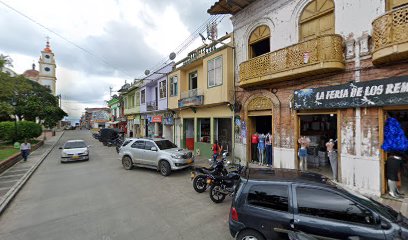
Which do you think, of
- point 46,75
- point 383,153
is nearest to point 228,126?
point 383,153

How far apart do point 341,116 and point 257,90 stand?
4.16 m

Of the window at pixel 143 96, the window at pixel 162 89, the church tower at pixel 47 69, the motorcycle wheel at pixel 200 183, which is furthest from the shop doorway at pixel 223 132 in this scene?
the church tower at pixel 47 69

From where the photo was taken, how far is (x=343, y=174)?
773cm

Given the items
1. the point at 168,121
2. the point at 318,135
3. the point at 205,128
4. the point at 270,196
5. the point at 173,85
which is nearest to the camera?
the point at 270,196

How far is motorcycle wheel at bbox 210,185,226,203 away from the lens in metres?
7.05

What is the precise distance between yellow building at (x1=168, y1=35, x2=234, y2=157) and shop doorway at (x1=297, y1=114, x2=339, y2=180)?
13.7 ft

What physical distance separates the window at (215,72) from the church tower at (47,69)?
66645 millimetres

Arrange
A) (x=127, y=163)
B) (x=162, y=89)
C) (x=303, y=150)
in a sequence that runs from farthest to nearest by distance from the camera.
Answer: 1. (x=162, y=89)
2. (x=127, y=163)
3. (x=303, y=150)

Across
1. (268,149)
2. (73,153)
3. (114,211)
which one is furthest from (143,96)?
(114,211)

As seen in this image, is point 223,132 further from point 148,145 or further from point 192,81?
point 192,81

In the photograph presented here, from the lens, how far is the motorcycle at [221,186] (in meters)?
7.05

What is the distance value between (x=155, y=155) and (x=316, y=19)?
977cm

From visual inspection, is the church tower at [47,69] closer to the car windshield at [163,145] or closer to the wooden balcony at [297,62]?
the car windshield at [163,145]

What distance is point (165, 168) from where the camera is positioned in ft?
34.9
